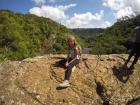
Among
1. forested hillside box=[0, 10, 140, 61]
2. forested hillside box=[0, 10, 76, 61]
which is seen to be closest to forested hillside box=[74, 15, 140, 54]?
forested hillside box=[0, 10, 140, 61]

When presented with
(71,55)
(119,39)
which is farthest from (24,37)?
(71,55)

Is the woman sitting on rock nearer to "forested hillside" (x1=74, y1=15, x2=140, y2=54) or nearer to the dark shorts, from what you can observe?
the dark shorts

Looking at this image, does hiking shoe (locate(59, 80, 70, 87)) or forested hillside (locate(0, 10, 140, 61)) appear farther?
forested hillside (locate(0, 10, 140, 61))

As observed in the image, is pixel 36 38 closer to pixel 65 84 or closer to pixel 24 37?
pixel 24 37

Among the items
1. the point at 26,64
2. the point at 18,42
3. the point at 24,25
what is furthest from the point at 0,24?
the point at 26,64

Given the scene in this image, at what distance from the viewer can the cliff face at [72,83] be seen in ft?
34.3

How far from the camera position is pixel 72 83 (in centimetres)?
1109

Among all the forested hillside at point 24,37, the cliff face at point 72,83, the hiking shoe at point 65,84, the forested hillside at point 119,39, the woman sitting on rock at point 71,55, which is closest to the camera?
the cliff face at point 72,83

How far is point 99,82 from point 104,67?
857 millimetres

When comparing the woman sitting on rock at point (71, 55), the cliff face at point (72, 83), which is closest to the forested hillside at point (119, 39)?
the cliff face at point (72, 83)

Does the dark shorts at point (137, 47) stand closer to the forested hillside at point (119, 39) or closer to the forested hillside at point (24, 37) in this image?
the forested hillside at point (24, 37)

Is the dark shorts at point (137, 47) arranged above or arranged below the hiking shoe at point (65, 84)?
above

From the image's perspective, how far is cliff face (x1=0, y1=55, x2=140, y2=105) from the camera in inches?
412

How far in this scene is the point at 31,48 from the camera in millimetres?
105062
